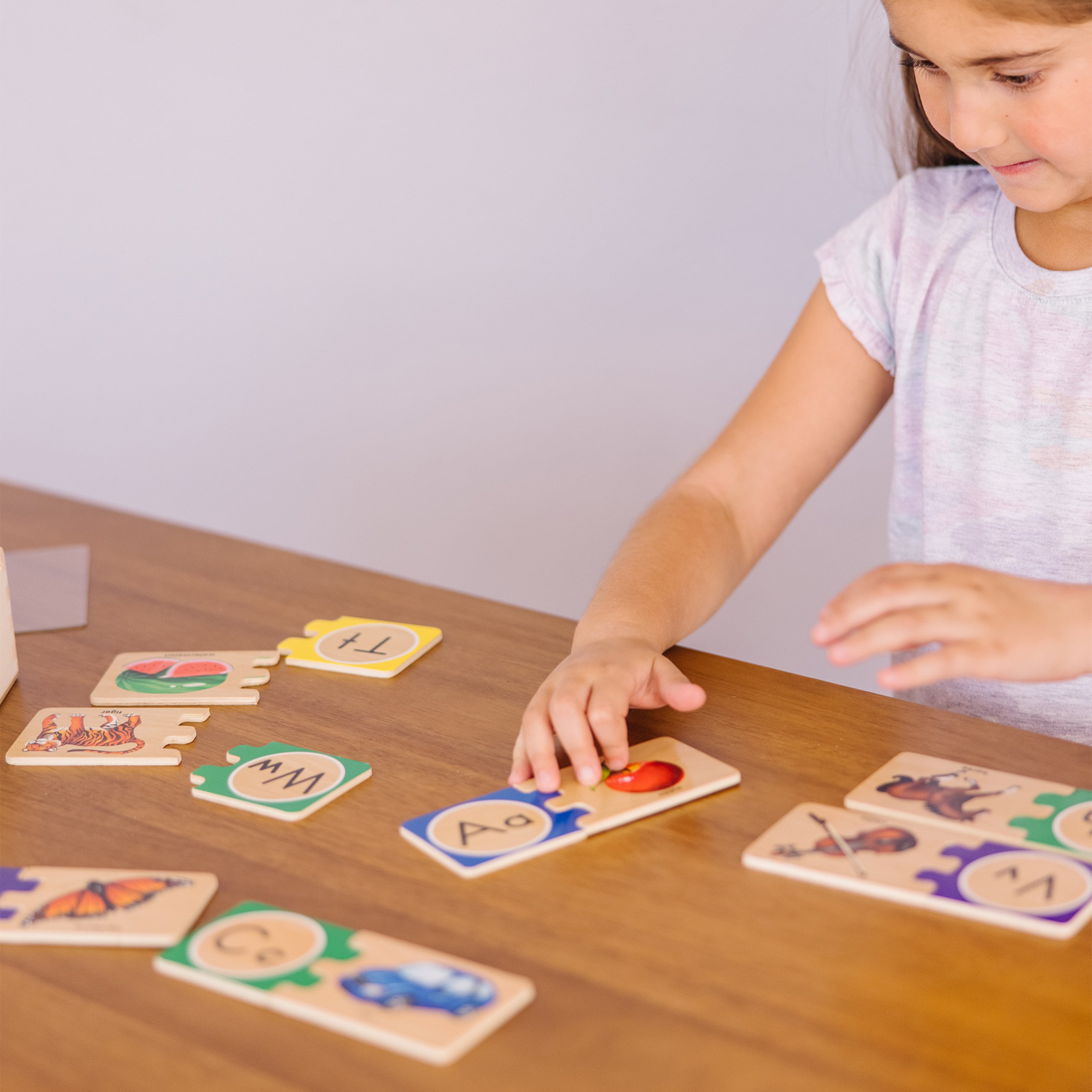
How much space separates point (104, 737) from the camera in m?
0.86

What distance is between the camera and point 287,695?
93 centimetres

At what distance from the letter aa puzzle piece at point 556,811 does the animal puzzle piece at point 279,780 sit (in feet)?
0.24

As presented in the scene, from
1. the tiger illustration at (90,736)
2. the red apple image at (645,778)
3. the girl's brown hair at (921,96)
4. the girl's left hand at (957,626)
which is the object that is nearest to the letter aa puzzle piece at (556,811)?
the red apple image at (645,778)

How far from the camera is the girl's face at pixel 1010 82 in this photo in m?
0.85

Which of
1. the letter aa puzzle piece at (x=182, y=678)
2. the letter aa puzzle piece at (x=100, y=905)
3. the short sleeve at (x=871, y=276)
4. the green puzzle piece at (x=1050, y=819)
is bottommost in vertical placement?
the letter aa puzzle piece at (x=100, y=905)

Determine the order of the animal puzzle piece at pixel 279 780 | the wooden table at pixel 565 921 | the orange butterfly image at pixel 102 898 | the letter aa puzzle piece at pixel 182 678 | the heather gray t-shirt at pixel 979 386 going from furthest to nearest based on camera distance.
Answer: the heather gray t-shirt at pixel 979 386, the letter aa puzzle piece at pixel 182 678, the animal puzzle piece at pixel 279 780, the orange butterfly image at pixel 102 898, the wooden table at pixel 565 921

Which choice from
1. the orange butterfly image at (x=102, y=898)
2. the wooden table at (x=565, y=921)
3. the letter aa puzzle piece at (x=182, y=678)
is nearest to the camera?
the wooden table at (x=565, y=921)

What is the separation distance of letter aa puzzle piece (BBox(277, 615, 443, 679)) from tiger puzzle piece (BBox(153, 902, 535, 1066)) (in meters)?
0.33

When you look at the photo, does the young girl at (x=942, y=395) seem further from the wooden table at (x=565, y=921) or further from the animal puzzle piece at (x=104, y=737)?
the animal puzzle piece at (x=104, y=737)

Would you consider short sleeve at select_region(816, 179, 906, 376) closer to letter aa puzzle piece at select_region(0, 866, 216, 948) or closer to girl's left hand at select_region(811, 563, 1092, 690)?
girl's left hand at select_region(811, 563, 1092, 690)

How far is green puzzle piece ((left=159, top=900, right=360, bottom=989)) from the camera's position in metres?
0.59

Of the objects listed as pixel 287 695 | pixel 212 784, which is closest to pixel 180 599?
pixel 287 695

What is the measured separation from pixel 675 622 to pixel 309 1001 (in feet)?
1.65

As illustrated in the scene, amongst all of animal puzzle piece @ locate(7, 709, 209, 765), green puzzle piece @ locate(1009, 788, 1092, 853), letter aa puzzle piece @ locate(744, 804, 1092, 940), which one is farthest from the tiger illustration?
green puzzle piece @ locate(1009, 788, 1092, 853)
